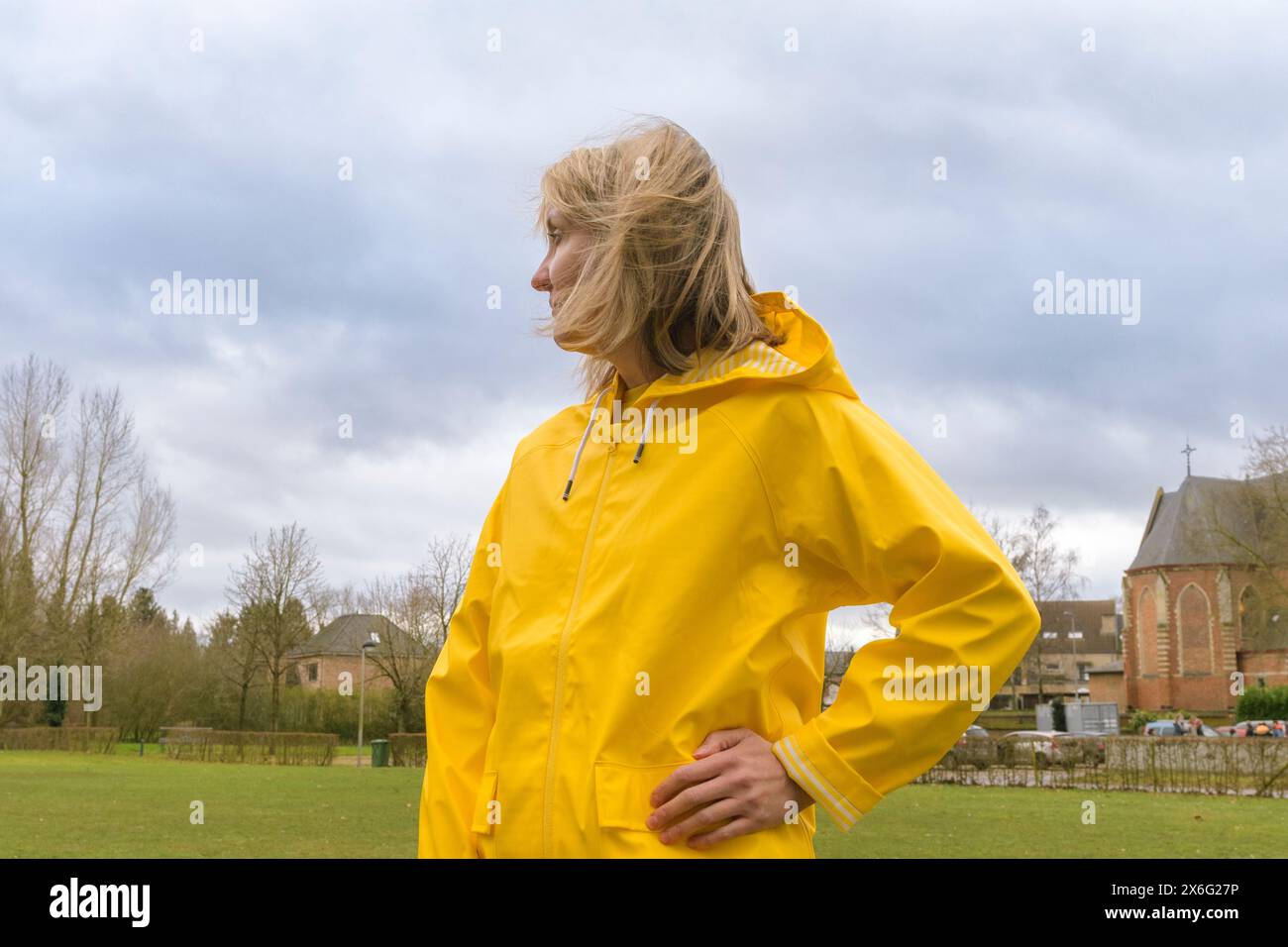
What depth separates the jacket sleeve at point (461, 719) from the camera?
85.7 inches

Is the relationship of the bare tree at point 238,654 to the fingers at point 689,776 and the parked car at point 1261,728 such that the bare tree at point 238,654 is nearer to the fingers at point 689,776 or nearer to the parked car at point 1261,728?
the parked car at point 1261,728

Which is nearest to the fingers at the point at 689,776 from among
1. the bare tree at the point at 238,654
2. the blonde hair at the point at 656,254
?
the blonde hair at the point at 656,254

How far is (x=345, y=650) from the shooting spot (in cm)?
5631

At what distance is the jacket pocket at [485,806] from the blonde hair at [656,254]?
32.0 inches

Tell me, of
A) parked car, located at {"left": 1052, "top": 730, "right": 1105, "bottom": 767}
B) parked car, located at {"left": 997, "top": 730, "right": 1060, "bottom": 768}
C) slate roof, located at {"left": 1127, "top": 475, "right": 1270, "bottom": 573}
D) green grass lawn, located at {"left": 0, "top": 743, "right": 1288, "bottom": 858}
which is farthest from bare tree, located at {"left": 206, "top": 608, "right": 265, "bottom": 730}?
slate roof, located at {"left": 1127, "top": 475, "right": 1270, "bottom": 573}

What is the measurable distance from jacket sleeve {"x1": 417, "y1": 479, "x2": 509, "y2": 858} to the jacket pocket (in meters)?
0.11

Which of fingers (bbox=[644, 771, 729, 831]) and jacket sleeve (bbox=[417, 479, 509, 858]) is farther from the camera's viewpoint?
jacket sleeve (bbox=[417, 479, 509, 858])

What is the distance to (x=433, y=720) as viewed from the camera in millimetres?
2309

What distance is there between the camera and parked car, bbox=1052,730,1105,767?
88.2 ft

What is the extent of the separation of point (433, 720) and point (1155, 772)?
87.8 ft

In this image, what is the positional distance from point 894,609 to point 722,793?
43 cm

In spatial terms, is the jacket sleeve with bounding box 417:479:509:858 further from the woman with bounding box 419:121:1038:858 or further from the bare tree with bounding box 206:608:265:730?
the bare tree with bounding box 206:608:265:730
